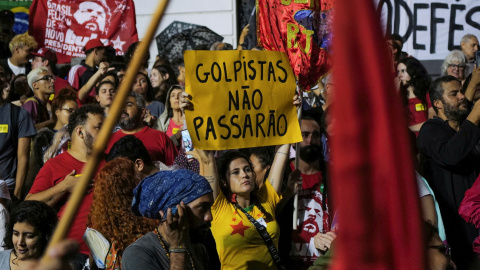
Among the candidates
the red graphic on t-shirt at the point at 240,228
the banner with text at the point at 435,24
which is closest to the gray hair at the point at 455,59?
the banner with text at the point at 435,24

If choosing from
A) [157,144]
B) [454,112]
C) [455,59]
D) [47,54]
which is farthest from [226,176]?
[47,54]

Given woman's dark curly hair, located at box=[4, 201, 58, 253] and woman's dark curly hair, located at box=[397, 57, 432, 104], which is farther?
woman's dark curly hair, located at box=[397, 57, 432, 104]

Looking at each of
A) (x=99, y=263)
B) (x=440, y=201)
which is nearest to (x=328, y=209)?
(x=440, y=201)

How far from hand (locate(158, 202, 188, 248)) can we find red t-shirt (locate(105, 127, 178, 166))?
2.76 metres

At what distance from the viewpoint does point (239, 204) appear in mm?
5652

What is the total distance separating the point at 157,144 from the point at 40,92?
9.22 ft

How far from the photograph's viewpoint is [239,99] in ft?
18.9

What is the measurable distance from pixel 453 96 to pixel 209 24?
7.71 metres

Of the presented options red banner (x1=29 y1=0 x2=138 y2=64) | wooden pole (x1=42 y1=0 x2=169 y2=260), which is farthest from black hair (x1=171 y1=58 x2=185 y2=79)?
wooden pole (x1=42 y1=0 x2=169 y2=260)

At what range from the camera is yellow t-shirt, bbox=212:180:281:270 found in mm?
5305

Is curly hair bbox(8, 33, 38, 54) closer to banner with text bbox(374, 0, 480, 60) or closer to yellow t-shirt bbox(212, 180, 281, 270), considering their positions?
banner with text bbox(374, 0, 480, 60)

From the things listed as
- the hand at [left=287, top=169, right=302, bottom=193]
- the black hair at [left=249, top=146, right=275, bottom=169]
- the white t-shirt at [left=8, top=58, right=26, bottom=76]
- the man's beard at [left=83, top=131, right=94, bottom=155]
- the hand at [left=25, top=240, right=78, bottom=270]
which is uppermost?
the white t-shirt at [left=8, top=58, right=26, bottom=76]

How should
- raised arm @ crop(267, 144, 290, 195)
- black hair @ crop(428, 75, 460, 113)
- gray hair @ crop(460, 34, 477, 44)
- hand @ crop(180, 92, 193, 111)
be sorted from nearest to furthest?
1. hand @ crop(180, 92, 193, 111)
2. raised arm @ crop(267, 144, 290, 195)
3. black hair @ crop(428, 75, 460, 113)
4. gray hair @ crop(460, 34, 477, 44)

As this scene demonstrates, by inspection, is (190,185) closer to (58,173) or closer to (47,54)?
(58,173)
